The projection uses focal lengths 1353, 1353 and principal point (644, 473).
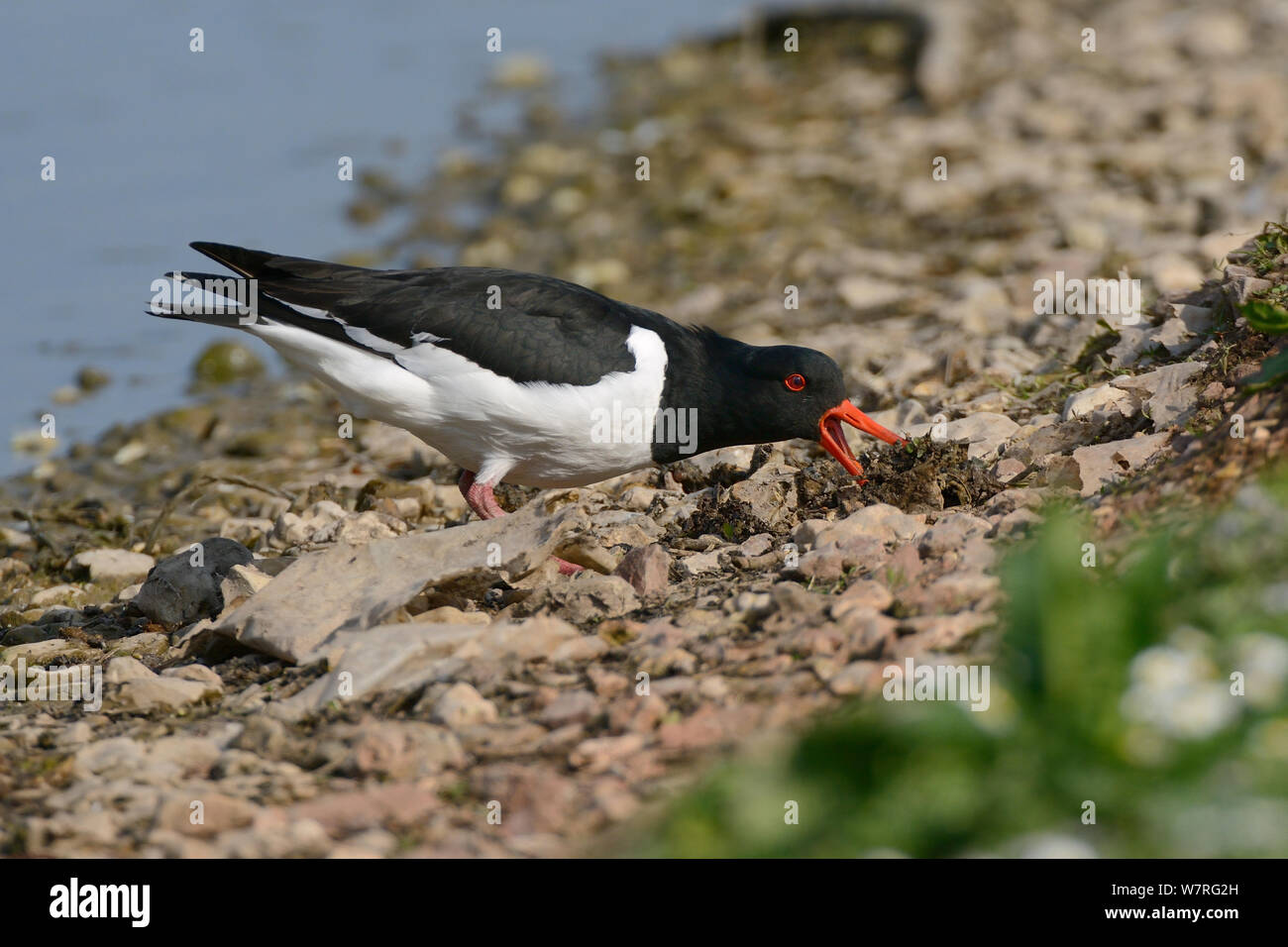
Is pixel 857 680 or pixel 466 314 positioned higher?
pixel 466 314

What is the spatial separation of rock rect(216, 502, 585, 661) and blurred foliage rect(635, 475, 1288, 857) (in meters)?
2.14

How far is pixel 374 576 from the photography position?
16.7 feet

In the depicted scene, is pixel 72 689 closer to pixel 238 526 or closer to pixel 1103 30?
pixel 238 526

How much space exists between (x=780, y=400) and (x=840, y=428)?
0.32 meters

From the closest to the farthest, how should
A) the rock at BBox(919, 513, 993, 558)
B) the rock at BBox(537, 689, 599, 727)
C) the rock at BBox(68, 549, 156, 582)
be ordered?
the rock at BBox(537, 689, 599, 727) < the rock at BBox(919, 513, 993, 558) < the rock at BBox(68, 549, 156, 582)

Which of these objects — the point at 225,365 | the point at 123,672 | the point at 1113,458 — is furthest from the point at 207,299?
the point at 225,365

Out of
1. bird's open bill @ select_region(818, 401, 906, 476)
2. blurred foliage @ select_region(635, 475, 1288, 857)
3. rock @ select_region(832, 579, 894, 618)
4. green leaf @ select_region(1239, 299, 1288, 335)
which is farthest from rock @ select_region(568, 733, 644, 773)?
→ bird's open bill @ select_region(818, 401, 906, 476)

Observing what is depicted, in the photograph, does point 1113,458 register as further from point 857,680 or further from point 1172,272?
point 1172,272

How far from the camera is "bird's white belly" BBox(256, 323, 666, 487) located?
5.86 m

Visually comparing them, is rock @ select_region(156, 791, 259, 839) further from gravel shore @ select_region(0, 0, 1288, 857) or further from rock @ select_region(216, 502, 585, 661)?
rock @ select_region(216, 502, 585, 661)

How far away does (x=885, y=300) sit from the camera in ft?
32.6
